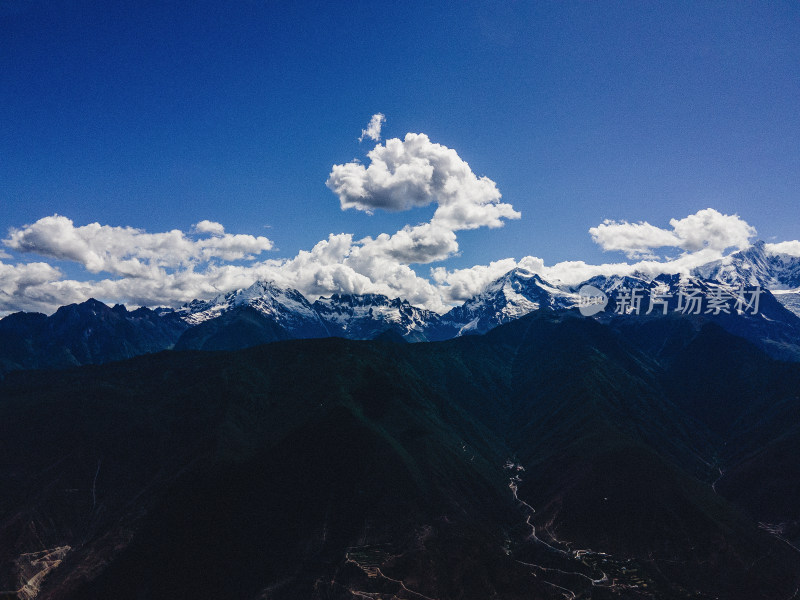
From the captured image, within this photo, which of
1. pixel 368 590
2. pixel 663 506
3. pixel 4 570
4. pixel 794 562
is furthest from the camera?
pixel 663 506

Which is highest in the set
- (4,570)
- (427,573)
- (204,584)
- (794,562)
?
(794,562)

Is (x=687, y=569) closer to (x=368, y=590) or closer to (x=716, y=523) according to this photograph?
(x=716, y=523)

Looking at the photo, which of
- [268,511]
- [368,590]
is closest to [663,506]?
[368,590]

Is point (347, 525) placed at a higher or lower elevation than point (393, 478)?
lower

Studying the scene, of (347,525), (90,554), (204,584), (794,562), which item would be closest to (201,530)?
(204,584)

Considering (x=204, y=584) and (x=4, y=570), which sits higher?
(x=204, y=584)

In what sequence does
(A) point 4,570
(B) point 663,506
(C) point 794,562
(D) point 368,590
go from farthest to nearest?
(B) point 663,506 → (C) point 794,562 → (A) point 4,570 → (D) point 368,590

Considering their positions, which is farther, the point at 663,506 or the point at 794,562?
the point at 663,506

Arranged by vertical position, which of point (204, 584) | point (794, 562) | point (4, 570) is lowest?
point (4, 570)

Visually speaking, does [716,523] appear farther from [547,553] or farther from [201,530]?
[201,530]
